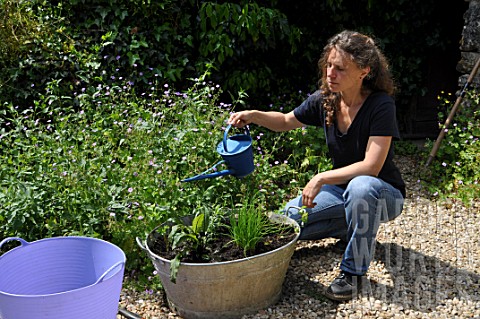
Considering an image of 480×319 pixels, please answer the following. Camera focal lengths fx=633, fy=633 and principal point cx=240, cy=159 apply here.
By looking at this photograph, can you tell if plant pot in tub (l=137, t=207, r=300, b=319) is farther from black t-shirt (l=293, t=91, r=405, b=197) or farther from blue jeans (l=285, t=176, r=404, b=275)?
black t-shirt (l=293, t=91, r=405, b=197)

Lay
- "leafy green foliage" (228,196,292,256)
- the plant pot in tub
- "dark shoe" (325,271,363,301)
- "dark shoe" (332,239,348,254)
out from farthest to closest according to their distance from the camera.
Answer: "dark shoe" (332,239,348,254) < "dark shoe" (325,271,363,301) < "leafy green foliage" (228,196,292,256) < the plant pot in tub

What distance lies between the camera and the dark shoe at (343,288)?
10.3 feet

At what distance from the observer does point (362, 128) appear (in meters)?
3.26

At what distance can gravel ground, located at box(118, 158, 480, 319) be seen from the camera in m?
3.09

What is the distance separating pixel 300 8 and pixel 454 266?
3.31m

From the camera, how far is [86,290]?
229 cm

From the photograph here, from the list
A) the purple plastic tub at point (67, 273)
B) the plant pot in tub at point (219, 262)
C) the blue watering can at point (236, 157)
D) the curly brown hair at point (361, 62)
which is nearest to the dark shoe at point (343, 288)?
Result: the plant pot in tub at point (219, 262)

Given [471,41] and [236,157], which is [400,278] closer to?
[236,157]

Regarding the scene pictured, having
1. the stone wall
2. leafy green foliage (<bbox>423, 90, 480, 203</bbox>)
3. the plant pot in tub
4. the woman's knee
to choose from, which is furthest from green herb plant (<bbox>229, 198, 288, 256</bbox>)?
the stone wall

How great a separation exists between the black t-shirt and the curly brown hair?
57 mm

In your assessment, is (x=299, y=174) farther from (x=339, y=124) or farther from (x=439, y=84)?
(x=439, y=84)

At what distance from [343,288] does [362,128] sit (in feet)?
2.68

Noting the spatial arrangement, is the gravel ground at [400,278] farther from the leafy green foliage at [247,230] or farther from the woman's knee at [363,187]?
the woman's knee at [363,187]

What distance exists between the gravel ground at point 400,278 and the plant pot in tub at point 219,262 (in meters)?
0.14
